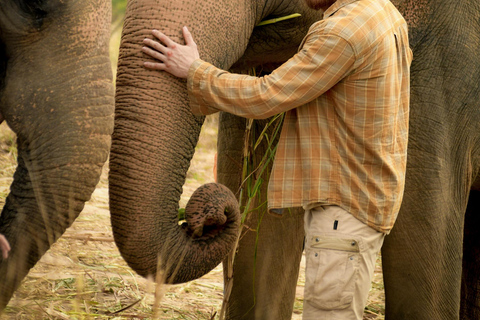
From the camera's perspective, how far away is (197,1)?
7.76ft

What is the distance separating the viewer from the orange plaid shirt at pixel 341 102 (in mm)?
2268

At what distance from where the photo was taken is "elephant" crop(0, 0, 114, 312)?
201 cm

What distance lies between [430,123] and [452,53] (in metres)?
0.29

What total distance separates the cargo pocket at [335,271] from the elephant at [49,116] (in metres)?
0.74

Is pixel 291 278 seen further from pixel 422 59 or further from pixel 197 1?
pixel 197 1

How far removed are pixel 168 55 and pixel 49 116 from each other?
421mm

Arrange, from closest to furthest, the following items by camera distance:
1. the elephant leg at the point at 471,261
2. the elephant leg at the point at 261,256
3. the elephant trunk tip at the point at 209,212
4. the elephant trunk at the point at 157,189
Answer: the elephant trunk at the point at 157,189, the elephant trunk tip at the point at 209,212, the elephant leg at the point at 261,256, the elephant leg at the point at 471,261

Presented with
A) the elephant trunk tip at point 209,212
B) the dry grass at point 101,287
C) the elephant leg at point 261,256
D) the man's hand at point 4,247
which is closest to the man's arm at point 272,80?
the elephant trunk tip at point 209,212

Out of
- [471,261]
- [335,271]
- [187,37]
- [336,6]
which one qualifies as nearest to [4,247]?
[187,37]

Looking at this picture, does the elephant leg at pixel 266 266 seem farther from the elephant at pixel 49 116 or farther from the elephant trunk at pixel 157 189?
the elephant at pixel 49 116

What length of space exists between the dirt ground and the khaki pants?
65 cm

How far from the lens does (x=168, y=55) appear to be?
2.26 meters

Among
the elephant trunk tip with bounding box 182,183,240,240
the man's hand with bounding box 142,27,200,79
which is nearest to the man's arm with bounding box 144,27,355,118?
the man's hand with bounding box 142,27,200,79

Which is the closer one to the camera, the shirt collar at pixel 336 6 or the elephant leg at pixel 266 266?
the shirt collar at pixel 336 6
